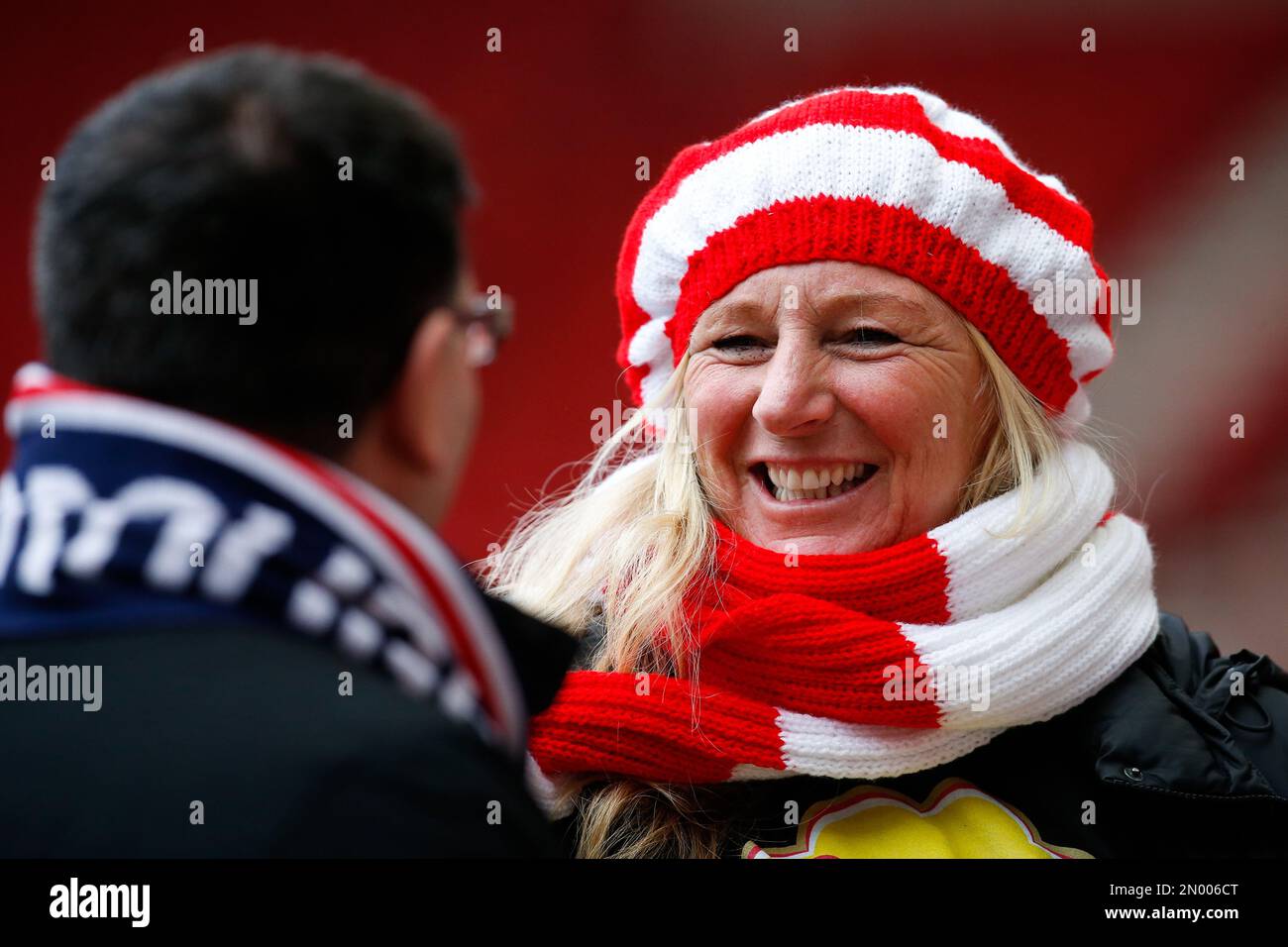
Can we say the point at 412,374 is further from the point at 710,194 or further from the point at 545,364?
the point at 545,364

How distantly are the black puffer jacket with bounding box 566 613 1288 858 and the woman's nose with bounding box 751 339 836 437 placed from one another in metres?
0.48

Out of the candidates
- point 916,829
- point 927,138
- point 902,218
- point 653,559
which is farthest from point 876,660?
point 927,138

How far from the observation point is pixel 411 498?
996 mm

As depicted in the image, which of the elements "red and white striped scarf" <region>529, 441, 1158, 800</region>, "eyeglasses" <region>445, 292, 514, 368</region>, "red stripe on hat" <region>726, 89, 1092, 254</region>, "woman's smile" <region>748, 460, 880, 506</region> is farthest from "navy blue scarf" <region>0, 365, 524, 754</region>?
"red stripe on hat" <region>726, 89, 1092, 254</region>

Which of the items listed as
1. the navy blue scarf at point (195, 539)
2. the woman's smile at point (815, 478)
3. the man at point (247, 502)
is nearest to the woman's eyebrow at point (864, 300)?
the woman's smile at point (815, 478)

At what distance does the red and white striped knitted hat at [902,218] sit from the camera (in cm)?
181

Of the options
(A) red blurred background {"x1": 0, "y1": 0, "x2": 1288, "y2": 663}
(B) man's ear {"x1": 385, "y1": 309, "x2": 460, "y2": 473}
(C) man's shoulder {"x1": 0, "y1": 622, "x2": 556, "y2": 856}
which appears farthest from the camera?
(A) red blurred background {"x1": 0, "y1": 0, "x2": 1288, "y2": 663}

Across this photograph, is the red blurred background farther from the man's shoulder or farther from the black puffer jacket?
the man's shoulder

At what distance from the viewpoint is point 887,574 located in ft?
5.91

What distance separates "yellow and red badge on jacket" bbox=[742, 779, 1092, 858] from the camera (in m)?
1.66

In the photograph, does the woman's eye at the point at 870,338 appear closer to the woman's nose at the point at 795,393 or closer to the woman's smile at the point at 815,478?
the woman's nose at the point at 795,393

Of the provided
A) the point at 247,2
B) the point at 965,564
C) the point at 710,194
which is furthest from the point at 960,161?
the point at 247,2

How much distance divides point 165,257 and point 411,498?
0.25 metres

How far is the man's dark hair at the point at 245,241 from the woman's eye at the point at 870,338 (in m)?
1.00
